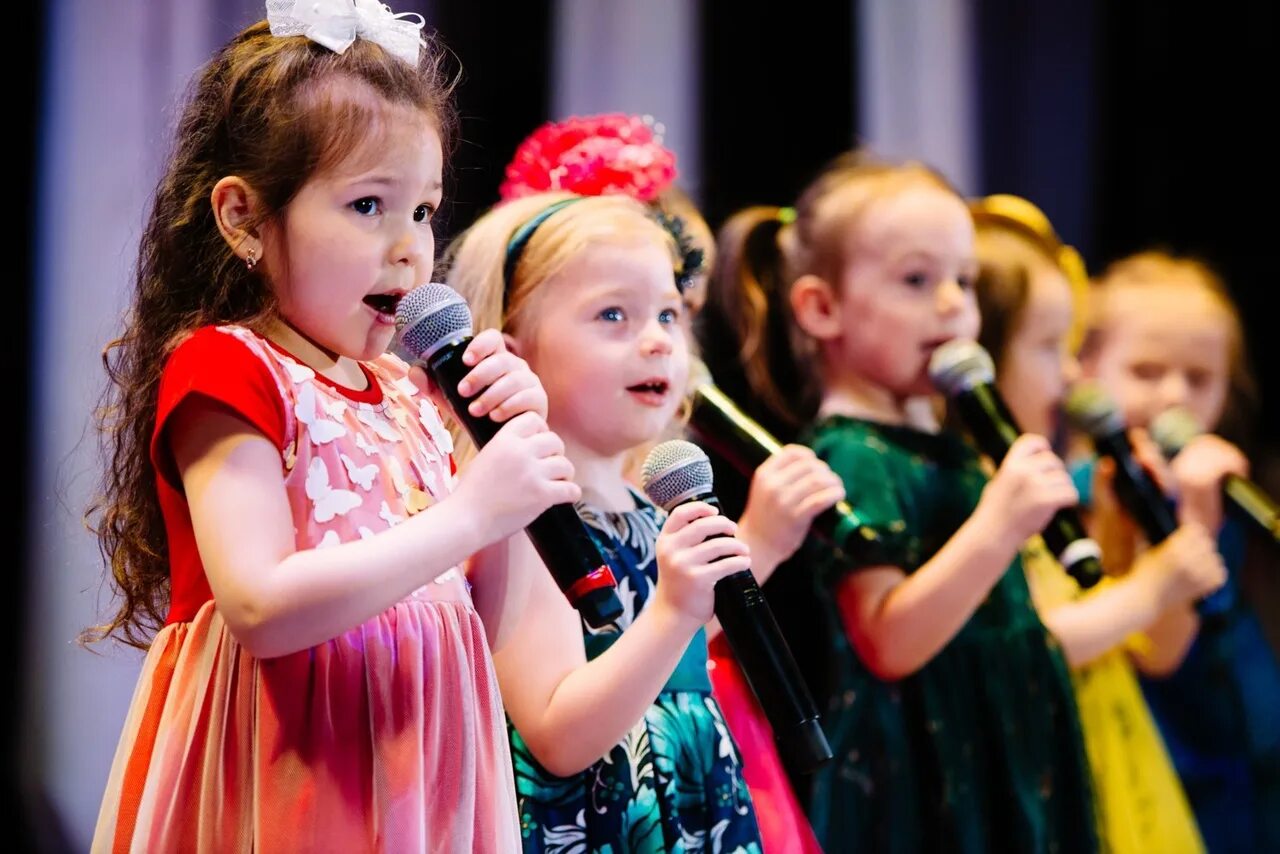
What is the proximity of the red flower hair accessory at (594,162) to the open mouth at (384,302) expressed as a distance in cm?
42

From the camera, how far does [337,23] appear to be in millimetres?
1153

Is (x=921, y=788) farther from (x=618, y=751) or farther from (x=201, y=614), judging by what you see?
(x=201, y=614)

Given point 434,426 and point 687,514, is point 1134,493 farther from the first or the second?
point 434,426

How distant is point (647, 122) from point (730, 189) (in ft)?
2.58

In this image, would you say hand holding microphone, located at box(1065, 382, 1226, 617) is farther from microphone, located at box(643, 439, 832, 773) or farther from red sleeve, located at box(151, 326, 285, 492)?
red sleeve, located at box(151, 326, 285, 492)

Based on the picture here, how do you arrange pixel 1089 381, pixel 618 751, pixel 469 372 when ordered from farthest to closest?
pixel 1089 381
pixel 618 751
pixel 469 372

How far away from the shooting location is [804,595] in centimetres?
187

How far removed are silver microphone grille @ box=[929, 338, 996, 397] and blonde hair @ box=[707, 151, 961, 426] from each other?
0.20m

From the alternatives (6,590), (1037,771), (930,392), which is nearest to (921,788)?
(1037,771)

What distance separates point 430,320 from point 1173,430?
1.42m

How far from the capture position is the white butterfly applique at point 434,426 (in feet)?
4.03

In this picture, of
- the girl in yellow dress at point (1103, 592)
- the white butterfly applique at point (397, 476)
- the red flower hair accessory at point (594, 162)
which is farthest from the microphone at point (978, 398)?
the white butterfly applique at point (397, 476)

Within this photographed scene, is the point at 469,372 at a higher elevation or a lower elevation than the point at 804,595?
higher

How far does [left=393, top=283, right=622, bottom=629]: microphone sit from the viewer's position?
1.07 metres
